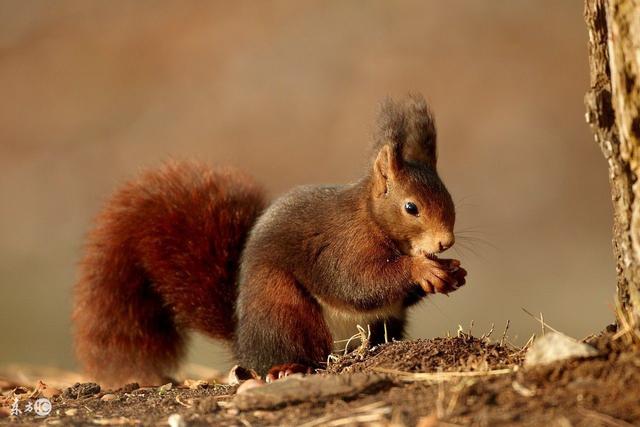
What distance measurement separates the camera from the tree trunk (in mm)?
1244

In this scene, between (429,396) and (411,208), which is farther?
(411,208)

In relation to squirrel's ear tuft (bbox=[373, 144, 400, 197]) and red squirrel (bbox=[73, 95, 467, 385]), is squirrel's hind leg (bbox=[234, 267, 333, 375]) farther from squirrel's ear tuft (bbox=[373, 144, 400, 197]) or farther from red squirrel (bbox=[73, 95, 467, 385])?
squirrel's ear tuft (bbox=[373, 144, 400, 197])

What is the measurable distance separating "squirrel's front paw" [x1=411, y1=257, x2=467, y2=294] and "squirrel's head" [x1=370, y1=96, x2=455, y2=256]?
0.14 ft

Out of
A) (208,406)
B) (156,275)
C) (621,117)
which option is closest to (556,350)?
(621,117)

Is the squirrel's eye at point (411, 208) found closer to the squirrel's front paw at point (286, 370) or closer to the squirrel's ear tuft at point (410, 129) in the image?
the squirrel's ear tuft at point (410, 129)

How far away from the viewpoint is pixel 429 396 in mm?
1210

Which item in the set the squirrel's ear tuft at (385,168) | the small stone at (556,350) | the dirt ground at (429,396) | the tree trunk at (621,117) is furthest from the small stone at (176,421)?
the squirrel's ear tuft at (385,168)

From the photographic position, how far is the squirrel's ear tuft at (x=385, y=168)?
5.98 feet

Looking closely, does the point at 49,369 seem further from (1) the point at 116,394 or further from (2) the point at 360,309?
(2) the point at 360,309

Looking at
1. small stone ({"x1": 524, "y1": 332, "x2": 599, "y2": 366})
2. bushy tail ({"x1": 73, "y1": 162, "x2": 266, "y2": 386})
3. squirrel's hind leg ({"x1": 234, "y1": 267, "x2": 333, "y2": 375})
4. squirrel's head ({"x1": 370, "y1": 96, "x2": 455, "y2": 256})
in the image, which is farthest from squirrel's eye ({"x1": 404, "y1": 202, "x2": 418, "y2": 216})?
small stone ({"x1": 524, "y1": 332, "x2": 599, "y2": 366})

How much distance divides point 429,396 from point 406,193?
2.26 feet

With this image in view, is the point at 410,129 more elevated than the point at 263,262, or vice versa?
the point at 410,129

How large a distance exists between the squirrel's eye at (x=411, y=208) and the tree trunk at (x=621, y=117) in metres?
0.52

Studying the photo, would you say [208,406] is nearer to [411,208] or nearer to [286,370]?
[286,370]
